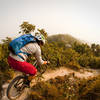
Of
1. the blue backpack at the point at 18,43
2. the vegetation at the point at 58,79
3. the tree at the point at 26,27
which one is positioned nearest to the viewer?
the blue backpack at the point at 18,43

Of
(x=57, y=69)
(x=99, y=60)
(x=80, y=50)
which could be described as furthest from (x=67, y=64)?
(x=80, y=50)

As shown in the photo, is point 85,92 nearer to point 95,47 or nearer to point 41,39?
point 41,39

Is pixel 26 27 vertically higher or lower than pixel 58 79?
higher

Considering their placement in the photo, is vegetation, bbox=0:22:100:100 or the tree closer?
vegetation, bbox=0:22:100:100

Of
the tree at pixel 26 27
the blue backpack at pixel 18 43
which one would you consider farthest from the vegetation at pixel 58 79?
the blue backpack at pixel 18 43

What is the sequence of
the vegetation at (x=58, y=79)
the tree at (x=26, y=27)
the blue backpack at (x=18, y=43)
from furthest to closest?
the tree at (x=26, y=27), the vegetation at (x=58, y=79), the blue backpack at (x=18, y=43)

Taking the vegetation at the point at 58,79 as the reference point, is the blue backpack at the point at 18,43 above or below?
above

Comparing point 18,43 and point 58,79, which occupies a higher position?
point 18,43

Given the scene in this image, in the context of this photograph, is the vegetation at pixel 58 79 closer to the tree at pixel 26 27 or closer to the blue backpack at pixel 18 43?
the tree at pixel 26 27

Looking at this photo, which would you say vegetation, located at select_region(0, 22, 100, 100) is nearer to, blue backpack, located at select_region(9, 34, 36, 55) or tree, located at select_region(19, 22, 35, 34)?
tree, located at select_region(19, 22, 35, 34)

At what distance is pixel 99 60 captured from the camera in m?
10.7

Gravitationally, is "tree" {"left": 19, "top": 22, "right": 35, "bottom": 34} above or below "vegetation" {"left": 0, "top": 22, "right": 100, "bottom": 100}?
above

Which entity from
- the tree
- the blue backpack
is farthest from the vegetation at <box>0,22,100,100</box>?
the blue backpack

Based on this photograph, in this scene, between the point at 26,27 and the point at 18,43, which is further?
the point at 26,27
